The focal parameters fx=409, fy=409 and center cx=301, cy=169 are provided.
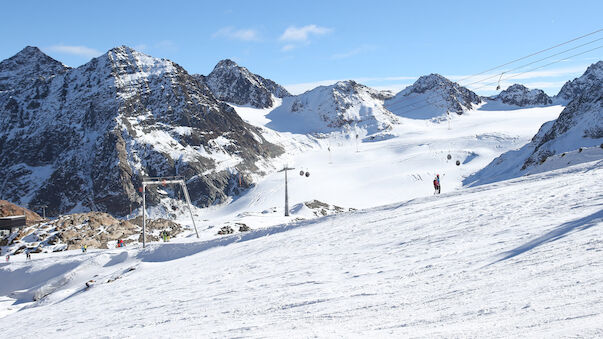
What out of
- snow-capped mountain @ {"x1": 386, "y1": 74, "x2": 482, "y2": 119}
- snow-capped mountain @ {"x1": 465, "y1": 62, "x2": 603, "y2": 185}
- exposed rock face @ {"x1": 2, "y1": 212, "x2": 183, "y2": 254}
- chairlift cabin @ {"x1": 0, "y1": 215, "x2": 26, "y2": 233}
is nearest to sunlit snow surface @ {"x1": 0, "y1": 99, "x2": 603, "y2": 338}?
exposed rock face @ {"x1": 2, "y1": 212, "x2": 183, "y2": 254}

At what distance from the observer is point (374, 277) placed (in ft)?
39.0

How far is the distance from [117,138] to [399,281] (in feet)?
299

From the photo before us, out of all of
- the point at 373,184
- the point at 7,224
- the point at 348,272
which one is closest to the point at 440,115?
the point at 373,184

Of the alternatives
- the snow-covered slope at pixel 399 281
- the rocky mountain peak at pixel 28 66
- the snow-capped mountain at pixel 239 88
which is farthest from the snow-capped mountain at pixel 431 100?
the snow-covered slope at pixel 399 281

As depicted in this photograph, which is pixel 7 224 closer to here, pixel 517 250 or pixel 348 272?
pixel 348 272

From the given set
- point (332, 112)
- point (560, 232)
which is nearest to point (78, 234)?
point (560, 232)

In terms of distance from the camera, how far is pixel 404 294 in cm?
974

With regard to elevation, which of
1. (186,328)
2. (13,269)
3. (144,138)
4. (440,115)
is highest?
(440,115)

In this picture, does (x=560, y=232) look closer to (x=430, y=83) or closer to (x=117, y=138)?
(x=117, y=138)

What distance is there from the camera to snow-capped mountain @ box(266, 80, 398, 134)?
497ft

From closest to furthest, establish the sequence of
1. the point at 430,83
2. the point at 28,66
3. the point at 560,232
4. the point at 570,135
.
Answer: the point at 560,232, the point at 570,135, the point at 28,66, the point at 430,83

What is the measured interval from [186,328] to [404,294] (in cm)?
554

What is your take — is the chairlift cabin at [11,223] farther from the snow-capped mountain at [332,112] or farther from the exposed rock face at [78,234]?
the snow-capped mountain at [332,112]

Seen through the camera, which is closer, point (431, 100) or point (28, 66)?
point (28, 66)
